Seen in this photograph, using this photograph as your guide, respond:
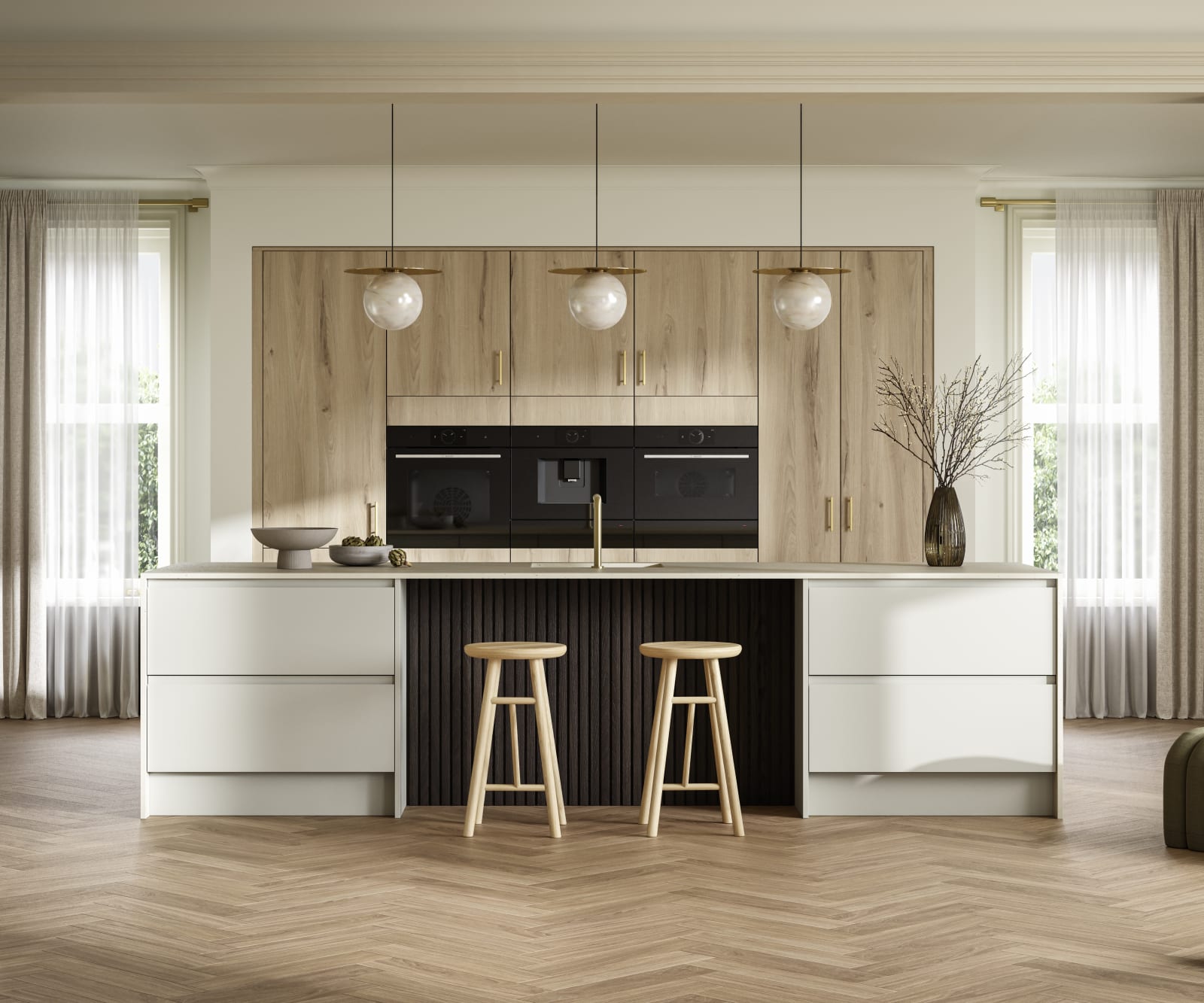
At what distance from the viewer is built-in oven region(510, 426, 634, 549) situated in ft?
19.9

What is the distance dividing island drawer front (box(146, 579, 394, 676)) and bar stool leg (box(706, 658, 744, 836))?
111 cm

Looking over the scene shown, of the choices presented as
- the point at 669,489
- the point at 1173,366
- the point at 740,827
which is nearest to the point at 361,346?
the point at 669,489

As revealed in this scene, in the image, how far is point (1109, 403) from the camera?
636 cm

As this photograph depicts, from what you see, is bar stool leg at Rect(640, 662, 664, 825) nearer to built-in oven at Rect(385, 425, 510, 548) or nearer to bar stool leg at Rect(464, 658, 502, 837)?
bar stool leg at Rect(464, 658, 502, 837)

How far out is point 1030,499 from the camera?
6539 millimetres

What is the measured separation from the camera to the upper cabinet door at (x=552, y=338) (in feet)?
19.8

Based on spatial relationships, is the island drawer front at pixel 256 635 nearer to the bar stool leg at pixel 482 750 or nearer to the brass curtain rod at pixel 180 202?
the bar stool leg at pixel 482 750

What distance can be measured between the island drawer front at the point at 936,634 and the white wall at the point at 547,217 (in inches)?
82.8

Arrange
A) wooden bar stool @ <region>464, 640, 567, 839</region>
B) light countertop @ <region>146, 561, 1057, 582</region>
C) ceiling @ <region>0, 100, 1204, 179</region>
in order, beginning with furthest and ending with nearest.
Result: ceiling @ <region>0, 100, 1204, 179</region> → light countertop @ <region>146, 561, 1057, 582</region> → wooden bar stool @ <region>464, 640, 567, 839</region>

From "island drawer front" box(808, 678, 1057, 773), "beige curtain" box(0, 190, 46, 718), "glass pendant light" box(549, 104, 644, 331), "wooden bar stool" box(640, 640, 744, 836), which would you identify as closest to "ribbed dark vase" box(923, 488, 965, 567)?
"island drawer front" box(808, 678, 1057, 773)

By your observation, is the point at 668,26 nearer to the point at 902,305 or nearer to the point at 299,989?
the point at 902,305

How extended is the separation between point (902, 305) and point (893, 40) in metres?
1.96

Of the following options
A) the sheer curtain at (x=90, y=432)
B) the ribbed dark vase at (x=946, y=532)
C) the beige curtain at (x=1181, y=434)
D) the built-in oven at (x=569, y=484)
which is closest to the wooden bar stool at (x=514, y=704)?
the ribbed dark vase at (x=946, y=532)

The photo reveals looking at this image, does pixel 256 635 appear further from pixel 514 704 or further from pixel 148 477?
pixel 148 477
